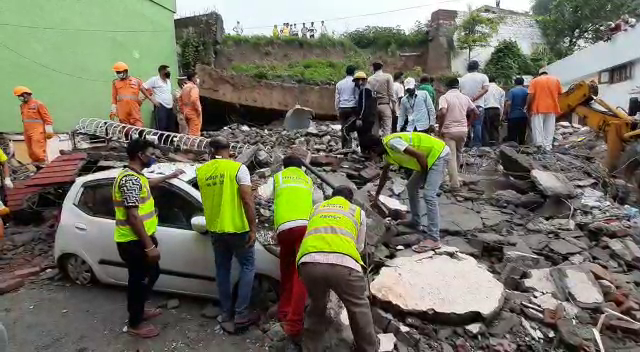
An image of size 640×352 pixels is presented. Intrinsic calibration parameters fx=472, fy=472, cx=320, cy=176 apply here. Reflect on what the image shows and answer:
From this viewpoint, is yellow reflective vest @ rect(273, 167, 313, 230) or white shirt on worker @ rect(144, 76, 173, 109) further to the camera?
white shirt on worker @ rect(144, 76, 173, 109)

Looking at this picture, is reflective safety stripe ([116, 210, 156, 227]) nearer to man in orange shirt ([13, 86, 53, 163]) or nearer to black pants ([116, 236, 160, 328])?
black pants ([116, 236, 160, 328])

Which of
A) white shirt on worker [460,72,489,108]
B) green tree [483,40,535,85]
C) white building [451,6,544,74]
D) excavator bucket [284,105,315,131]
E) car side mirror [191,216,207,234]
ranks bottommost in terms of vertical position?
car side mirror [191,216,207,234]

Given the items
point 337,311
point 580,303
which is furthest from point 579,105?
point 337,311

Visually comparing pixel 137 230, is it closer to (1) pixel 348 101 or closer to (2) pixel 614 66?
(1) pixel 348 101

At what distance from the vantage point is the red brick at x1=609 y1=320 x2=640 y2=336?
3.97m

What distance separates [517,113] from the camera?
9.55m

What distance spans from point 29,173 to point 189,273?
528 centimetres

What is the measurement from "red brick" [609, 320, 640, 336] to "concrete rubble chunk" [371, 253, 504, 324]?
0.94m

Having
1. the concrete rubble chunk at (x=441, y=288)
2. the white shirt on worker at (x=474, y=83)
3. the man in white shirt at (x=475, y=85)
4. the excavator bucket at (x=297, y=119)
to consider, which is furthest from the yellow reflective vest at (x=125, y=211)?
the excavator bucket at (x=297, y=119)

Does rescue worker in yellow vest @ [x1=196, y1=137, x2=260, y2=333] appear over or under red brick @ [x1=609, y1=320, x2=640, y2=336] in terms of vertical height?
over

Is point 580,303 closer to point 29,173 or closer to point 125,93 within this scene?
point 125,93

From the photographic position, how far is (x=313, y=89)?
48.2ft

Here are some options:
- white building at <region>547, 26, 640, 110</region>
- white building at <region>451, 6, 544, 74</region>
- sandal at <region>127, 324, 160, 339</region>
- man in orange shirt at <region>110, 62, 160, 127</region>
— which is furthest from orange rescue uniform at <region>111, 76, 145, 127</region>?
white building at <region>451, 6, 544, 74</region>

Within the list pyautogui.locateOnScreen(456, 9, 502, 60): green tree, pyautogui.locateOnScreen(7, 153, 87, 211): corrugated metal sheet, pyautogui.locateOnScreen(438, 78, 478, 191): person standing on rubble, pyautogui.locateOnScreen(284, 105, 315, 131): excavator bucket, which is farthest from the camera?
pyautogui.locateOnScreen(456, 9, 502, 60): green tree
